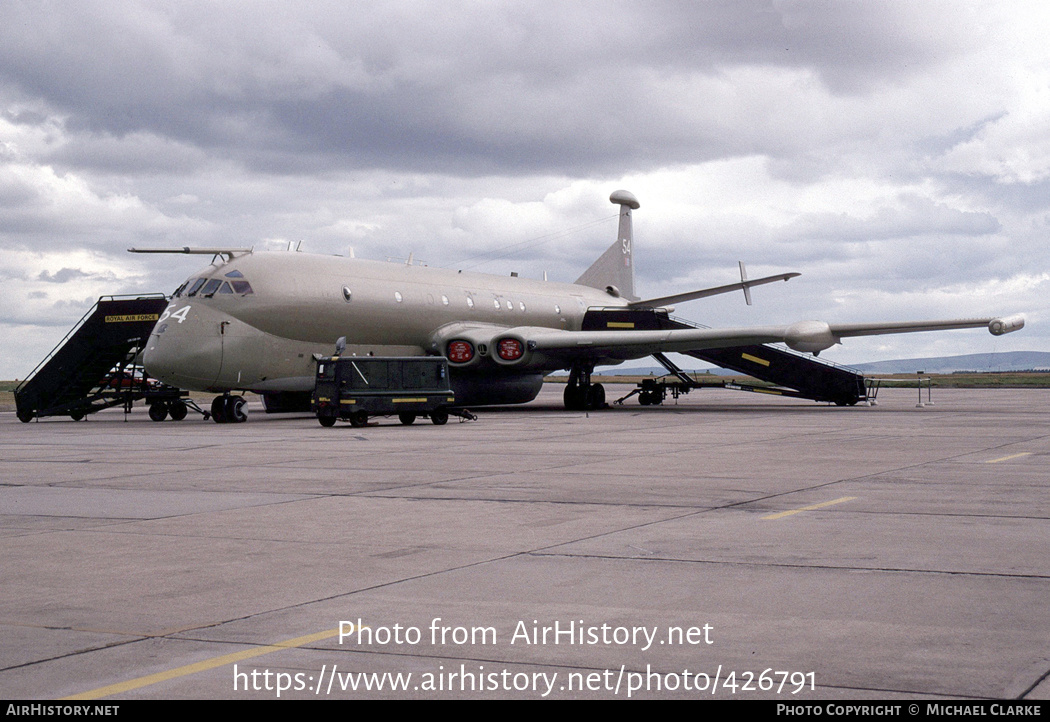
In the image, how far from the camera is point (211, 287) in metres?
28.6

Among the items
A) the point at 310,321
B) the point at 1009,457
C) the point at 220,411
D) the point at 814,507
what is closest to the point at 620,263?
the point at 310,321

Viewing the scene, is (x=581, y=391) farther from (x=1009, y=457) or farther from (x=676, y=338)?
(x=1009, y=457)

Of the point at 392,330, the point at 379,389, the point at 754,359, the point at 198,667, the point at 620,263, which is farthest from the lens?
the point at 620,263

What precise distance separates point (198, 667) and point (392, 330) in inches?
1091

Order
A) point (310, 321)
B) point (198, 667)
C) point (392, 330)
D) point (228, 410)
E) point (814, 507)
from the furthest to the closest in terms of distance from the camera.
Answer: point (392, 330) < point (310, 321) < point (228, 410) < point (814, 507) < point (198, 667)

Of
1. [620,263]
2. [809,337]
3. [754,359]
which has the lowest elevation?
[754,359]

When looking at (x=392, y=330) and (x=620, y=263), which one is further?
(x=620, y=263)

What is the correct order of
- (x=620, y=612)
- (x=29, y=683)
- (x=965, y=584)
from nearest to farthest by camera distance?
1. (x=29, y=683)
2. (x=620, y=612)
3. (x=965, y=584)

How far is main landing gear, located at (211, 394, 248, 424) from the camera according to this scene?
29078mm

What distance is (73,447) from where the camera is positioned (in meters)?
20.1

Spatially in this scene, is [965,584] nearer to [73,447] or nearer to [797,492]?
[797,492]

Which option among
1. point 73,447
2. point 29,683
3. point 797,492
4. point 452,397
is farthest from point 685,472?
point 452,397

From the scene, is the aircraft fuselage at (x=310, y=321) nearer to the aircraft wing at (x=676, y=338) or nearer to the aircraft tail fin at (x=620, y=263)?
the aircraft wing at (x=676, y=338)
